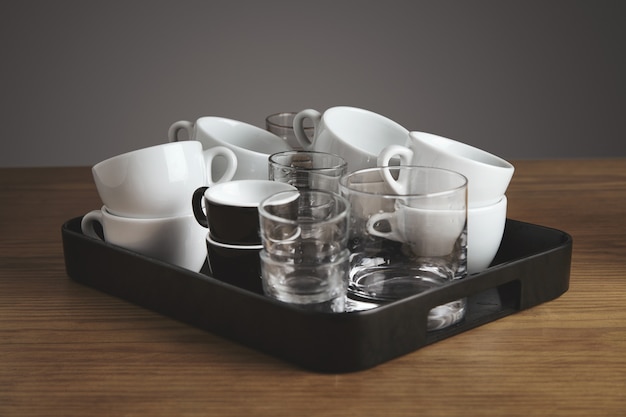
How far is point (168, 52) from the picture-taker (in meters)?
2.54

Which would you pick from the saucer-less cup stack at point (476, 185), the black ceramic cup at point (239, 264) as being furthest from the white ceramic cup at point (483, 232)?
the black ceramic cup at point (239, 264)

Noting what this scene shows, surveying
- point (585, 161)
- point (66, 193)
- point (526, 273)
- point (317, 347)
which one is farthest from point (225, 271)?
point (585, 161)

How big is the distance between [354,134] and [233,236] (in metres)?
0.28

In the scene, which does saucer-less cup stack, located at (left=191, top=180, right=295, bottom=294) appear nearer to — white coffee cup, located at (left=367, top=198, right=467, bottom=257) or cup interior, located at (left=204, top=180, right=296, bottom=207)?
cup interior, located at (left=204, top=180, right=296, bottom=207)

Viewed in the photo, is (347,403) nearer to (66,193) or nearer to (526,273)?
(526,273)

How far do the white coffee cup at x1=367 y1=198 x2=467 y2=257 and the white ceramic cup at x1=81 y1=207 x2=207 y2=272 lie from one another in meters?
0.23

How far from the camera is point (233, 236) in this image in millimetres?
854

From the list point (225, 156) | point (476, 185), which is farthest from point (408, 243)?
point (225, 156)

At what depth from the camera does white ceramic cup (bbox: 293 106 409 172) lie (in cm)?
99

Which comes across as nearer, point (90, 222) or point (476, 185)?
point (476, 185)

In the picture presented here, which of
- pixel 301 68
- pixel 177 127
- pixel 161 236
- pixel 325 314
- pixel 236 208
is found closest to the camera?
pixel 325 314

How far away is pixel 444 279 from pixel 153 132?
1881mm

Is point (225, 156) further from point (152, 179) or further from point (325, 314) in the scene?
point (325, 314)

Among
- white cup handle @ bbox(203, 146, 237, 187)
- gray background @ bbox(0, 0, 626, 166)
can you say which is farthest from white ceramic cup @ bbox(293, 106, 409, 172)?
gray background @ bbox(0, 0, 626, 166)
